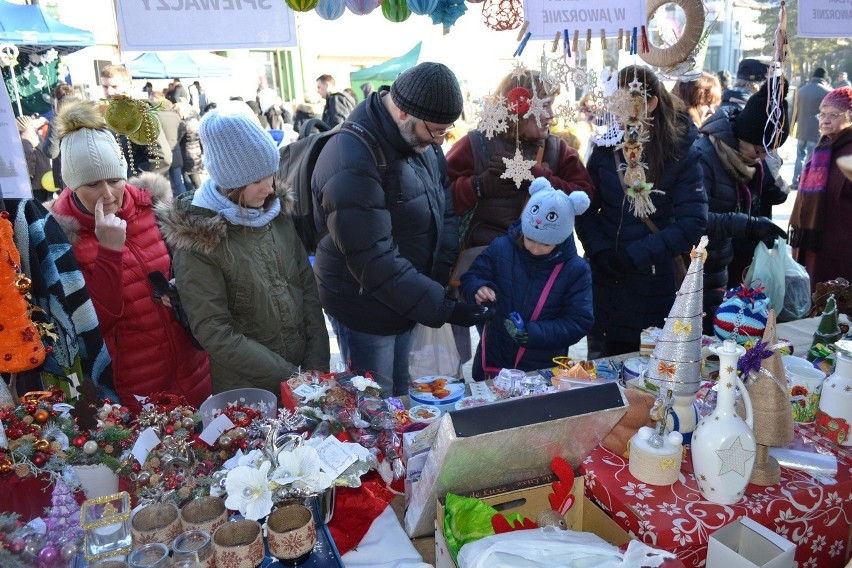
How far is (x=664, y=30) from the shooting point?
2338 millimetres

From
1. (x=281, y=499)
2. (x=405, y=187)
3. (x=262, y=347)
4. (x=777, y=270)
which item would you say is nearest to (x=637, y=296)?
(x=777, y=270)

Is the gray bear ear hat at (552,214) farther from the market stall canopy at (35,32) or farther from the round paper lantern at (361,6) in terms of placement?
the market stall canopy at (35,32)

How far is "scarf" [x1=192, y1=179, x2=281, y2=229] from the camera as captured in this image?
69.4 inches

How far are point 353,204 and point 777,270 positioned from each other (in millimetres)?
2182

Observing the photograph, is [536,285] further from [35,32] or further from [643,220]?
[35,32]

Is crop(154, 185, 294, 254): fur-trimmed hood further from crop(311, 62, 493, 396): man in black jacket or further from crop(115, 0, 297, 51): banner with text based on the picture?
crop(115, 0, 297, 51): banner with text

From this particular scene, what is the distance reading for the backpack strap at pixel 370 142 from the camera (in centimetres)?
194

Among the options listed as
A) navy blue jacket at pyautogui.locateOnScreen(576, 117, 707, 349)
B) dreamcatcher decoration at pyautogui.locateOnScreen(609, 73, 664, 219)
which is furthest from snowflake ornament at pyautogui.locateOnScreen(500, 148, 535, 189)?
navy blue jacket at pyautogui.locateOnScreen(576, 117, 707, 349)

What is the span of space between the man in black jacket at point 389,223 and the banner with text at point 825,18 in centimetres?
127

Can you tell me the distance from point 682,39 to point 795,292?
5.41ft

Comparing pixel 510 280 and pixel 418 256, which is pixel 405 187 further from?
pixel 510 280

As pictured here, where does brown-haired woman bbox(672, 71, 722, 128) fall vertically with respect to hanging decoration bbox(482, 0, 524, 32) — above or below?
below

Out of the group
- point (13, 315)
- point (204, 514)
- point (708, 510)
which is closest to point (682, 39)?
point (708, 510)

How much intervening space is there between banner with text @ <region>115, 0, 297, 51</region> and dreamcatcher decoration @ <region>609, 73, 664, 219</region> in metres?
1.34
